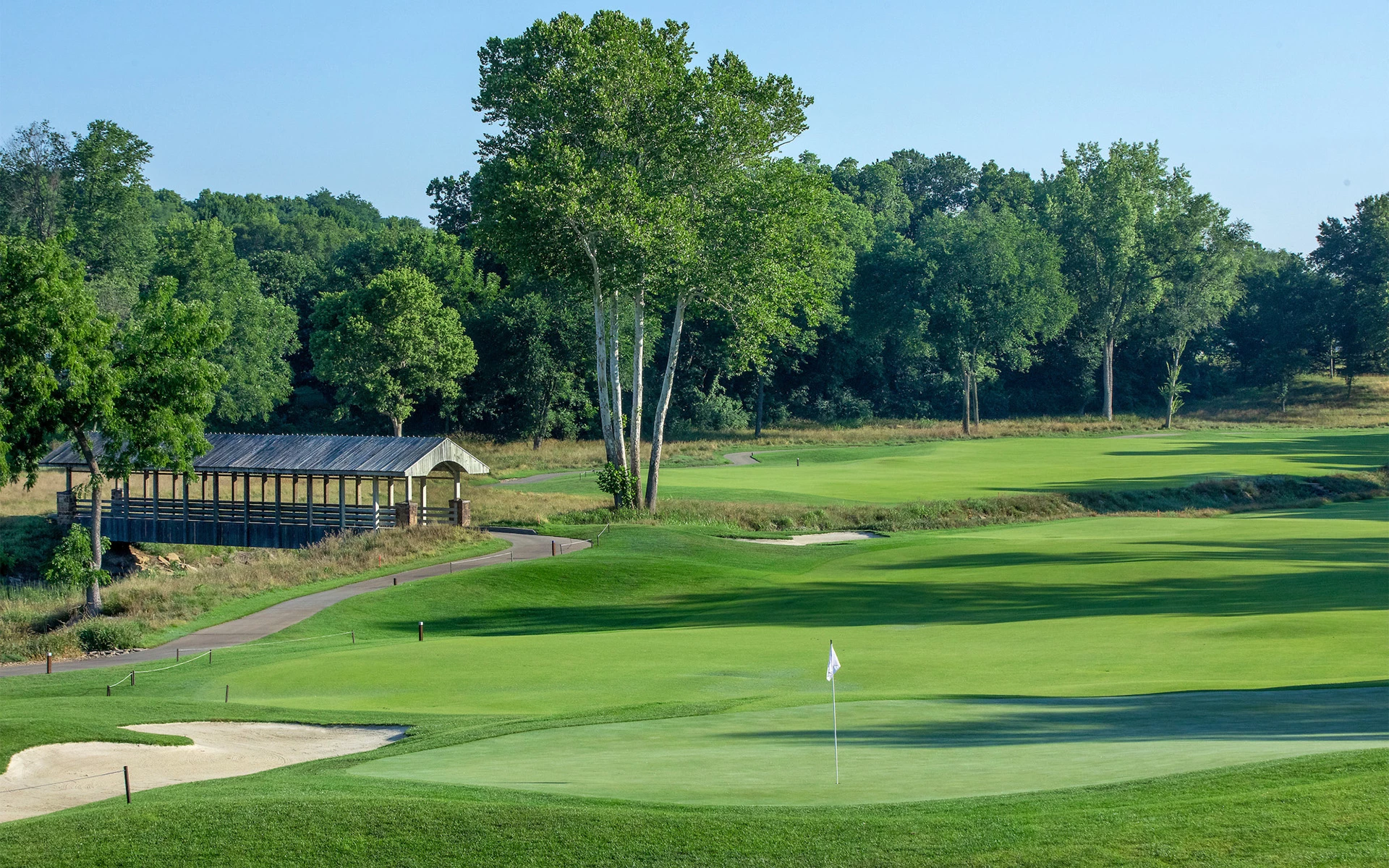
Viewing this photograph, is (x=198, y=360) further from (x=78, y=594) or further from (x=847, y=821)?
(x=847, y=821)

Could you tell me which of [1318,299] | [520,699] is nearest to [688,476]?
[520,699]

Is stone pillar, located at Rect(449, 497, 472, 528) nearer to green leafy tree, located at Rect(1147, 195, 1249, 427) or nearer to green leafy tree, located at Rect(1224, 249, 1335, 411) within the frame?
green leafy tree, located at Rect(1147, 195, 1249, 427)

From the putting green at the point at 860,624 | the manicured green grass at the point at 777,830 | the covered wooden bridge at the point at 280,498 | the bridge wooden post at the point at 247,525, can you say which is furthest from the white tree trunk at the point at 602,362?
the manicured green grass at the point at 777,830

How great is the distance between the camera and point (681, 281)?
49.8 meters

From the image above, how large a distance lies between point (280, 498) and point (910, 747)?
1673 inches

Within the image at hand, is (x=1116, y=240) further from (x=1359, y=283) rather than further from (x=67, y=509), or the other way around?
(x=67, y=509)

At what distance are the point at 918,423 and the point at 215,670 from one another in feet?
288

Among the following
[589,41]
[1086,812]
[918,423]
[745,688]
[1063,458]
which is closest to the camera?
[1086,812]

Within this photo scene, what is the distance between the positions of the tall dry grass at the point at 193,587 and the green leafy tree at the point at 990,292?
64718 mm

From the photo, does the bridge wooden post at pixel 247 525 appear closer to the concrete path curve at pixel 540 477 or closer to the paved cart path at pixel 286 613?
the paved cart path at pixel 286 613

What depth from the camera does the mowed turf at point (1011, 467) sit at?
205ft

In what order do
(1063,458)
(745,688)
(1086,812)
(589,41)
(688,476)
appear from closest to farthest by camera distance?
(1086,812) < (745,688) < (589,41) < (688,476) < (1063,458)

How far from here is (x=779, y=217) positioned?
50094 mm

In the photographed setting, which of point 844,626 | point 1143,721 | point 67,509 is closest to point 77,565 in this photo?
point 67,509
